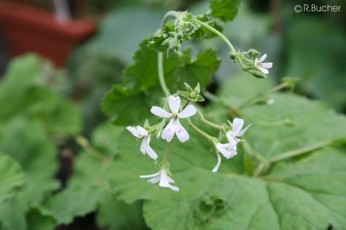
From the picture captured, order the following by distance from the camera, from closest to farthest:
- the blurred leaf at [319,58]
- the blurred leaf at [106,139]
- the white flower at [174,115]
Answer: the white flower at [174,115] < the blurred leaf at [106,139] < the blurred leaf at [319,58]

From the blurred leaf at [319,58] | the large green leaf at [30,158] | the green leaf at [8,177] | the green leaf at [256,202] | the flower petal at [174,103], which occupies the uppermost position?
the flower petal at [174,103]

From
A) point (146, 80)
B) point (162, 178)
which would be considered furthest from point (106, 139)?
point (162, 178)

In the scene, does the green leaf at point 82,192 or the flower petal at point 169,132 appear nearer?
the flower petal at point 169,132

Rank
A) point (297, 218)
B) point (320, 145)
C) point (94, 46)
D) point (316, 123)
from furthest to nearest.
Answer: point (94, 46) → point (316, 123) → point (320, 145) → point (297, 218)

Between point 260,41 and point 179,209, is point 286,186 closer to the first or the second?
point 179,209

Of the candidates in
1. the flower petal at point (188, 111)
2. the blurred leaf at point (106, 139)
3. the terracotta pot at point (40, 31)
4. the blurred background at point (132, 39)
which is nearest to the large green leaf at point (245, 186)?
the flower petal at point (188, 111)

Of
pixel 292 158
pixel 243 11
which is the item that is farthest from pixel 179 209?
pixel 243 11

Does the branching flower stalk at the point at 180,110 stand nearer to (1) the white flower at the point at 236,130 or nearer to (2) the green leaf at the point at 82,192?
(1) the white flower at the point at 236,130
